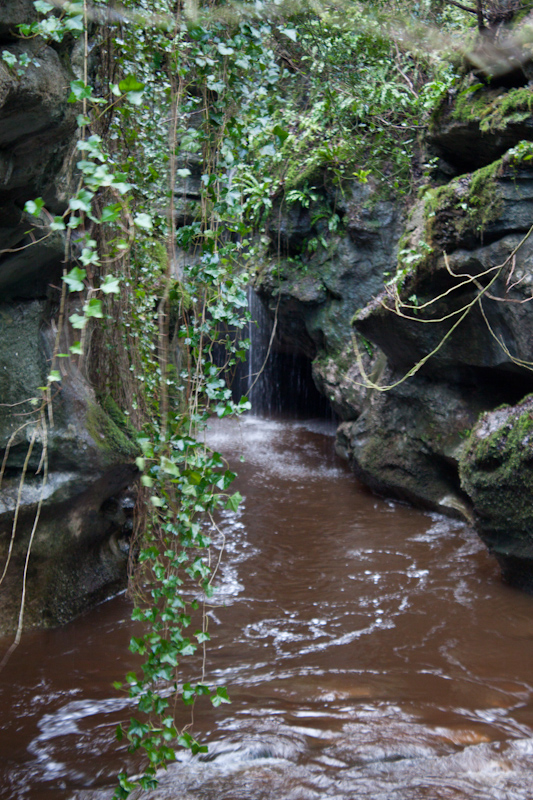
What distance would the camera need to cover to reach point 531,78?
4.86m

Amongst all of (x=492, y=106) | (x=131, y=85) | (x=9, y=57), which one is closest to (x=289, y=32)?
(x=131, y=85)

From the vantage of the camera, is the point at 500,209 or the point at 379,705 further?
the point at 500,209

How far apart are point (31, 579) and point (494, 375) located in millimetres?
4344

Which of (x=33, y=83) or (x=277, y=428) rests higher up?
(x=33, y=83)

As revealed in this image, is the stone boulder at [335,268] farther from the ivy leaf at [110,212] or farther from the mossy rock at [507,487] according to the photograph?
the ivy leaf at [110,212]

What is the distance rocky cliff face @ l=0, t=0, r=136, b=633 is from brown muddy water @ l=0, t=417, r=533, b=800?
364 mm

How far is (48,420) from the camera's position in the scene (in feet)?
12.4

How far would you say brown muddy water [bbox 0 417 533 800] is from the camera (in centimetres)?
261

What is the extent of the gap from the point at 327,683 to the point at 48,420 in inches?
90.6

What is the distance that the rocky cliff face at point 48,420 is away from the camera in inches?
112

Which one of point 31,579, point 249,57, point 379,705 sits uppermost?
point 249,57

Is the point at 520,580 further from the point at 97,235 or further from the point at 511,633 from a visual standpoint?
the point at 97,235

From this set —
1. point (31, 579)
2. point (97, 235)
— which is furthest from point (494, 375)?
point (31, 579)

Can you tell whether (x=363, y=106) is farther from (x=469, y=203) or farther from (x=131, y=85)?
(x=131, y=85)
